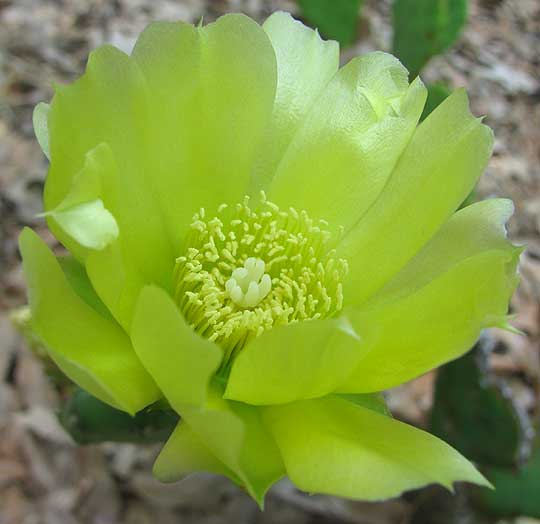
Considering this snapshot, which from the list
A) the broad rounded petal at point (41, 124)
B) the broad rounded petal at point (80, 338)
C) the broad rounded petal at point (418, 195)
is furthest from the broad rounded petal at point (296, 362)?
the broad rounded petal at point (41, 124)

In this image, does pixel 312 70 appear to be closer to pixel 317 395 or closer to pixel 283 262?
pixel 283 262

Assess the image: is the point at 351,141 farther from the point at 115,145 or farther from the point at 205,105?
the point at 115,145

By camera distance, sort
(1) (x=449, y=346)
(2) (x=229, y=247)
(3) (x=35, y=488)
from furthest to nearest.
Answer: (3) (x=35, y=488) → (2) (x=229, y=247) → (1) (x=449, y=346)

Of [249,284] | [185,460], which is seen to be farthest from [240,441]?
[249,284]

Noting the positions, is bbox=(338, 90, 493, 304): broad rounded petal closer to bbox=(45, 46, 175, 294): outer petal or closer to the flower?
the flower

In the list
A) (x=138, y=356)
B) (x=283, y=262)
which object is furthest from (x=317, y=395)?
(x=283, y=262)

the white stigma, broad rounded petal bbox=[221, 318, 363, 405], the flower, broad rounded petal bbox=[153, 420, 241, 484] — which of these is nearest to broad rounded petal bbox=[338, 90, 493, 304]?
the flower
